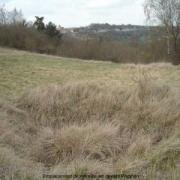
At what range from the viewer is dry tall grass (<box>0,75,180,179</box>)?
15.6ft

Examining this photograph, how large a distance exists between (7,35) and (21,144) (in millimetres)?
28566

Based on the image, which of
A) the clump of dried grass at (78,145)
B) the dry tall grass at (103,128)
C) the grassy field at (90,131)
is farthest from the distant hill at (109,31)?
the clump of dried grass at (78,145)

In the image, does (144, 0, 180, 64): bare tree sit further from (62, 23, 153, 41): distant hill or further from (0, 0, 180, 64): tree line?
(62, 23, 153, 41): distant hill

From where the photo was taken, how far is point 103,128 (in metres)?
6.33

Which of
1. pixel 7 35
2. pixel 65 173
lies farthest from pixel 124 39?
pixel 65 173

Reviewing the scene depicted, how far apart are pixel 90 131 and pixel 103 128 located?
310 millimetres

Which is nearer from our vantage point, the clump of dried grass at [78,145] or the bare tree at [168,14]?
the clump of dried grass at [78,145]

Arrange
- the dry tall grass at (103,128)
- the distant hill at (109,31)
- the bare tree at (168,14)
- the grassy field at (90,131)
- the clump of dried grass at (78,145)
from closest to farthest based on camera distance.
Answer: the grassy field at (90,131)
the dry tall grass at (103,128)
the clump of dried grass at (78,145)
the bare tree at (168,14)
the distant hill at (109,31)

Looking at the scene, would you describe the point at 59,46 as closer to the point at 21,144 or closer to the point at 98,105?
the point at 98,105

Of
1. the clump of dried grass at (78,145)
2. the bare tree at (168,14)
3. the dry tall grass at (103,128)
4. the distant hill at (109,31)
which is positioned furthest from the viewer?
the distant hill at (109,31)

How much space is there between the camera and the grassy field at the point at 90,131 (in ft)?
14.6

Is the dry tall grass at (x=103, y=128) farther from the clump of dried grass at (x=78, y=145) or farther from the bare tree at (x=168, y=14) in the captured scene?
the bare tree at (x=168, y=14)

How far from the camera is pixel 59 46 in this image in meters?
35.0

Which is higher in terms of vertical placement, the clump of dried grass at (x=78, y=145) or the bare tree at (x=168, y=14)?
the bare tree at (x=168, y=14)
